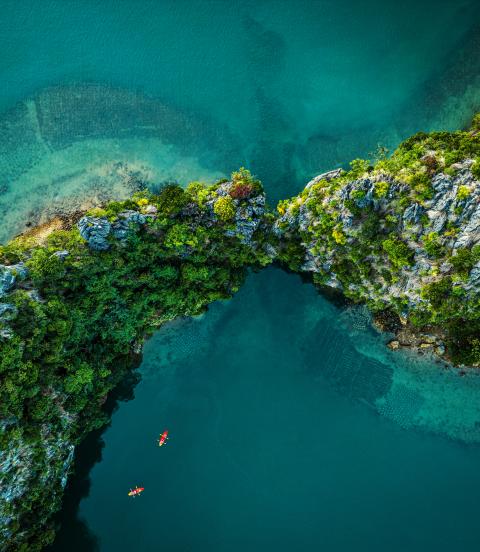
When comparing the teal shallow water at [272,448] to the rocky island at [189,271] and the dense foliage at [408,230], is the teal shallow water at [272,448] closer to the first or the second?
the rocky island at [189,271]

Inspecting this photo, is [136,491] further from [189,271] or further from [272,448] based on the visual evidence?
[189,271]

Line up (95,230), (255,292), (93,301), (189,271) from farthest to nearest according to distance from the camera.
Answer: (255,292) → (189,271) → (93,301) → (95,230)

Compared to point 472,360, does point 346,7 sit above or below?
above

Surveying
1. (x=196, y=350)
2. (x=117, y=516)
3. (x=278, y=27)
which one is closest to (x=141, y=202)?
(x=196, y=350)

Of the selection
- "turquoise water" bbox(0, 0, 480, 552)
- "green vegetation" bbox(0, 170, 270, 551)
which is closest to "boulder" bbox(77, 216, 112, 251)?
"green vegetation" bbox(0, 170, 270, 551)

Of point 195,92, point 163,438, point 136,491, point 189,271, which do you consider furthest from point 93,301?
point 195,92

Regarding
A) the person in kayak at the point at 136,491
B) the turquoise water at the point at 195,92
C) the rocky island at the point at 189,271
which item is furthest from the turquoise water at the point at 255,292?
the rocky island at the point at 189,271

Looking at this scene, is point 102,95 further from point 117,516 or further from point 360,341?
point 117,516
